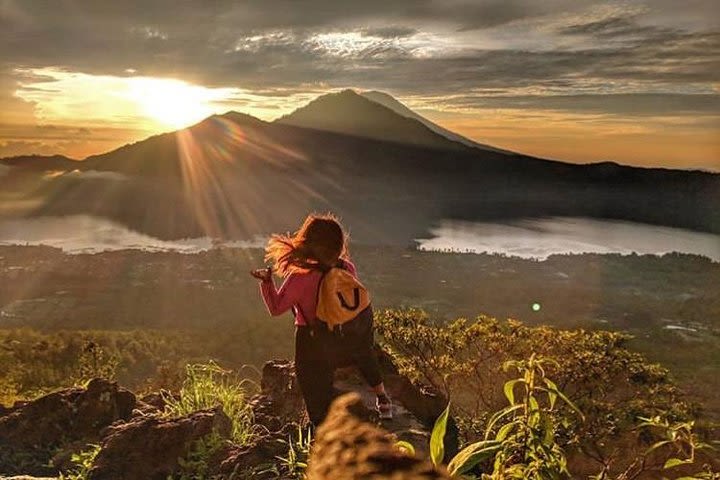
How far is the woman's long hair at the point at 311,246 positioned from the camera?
402 cm

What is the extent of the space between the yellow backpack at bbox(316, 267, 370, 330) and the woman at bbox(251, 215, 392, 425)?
0.13ft

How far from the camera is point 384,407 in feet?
14.1

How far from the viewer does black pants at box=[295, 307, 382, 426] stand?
4238 millimetres

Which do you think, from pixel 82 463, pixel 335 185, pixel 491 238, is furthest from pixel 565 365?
pixel 335 185

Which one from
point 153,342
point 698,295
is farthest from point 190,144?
point 153,342

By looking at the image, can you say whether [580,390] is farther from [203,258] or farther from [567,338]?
[203,258]

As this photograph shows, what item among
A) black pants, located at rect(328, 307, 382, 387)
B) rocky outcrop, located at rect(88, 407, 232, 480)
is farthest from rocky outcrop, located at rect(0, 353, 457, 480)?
black pants, located at rect(328, 307, 382, 387)

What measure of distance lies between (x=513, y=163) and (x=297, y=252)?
12898cm

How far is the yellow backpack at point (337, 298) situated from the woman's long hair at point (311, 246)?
78 millimetres

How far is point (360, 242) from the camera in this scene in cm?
8744

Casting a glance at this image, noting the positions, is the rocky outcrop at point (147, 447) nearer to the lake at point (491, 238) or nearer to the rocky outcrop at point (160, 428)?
the rocky outcrop at point (160, 428)

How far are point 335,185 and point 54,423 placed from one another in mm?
129196

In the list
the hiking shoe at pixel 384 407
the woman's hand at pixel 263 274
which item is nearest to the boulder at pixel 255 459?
the hiking shoe at pixel 384 407

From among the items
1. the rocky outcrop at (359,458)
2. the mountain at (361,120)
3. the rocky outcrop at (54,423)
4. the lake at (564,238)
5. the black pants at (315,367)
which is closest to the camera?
the rocky outcrop at (359,458)
